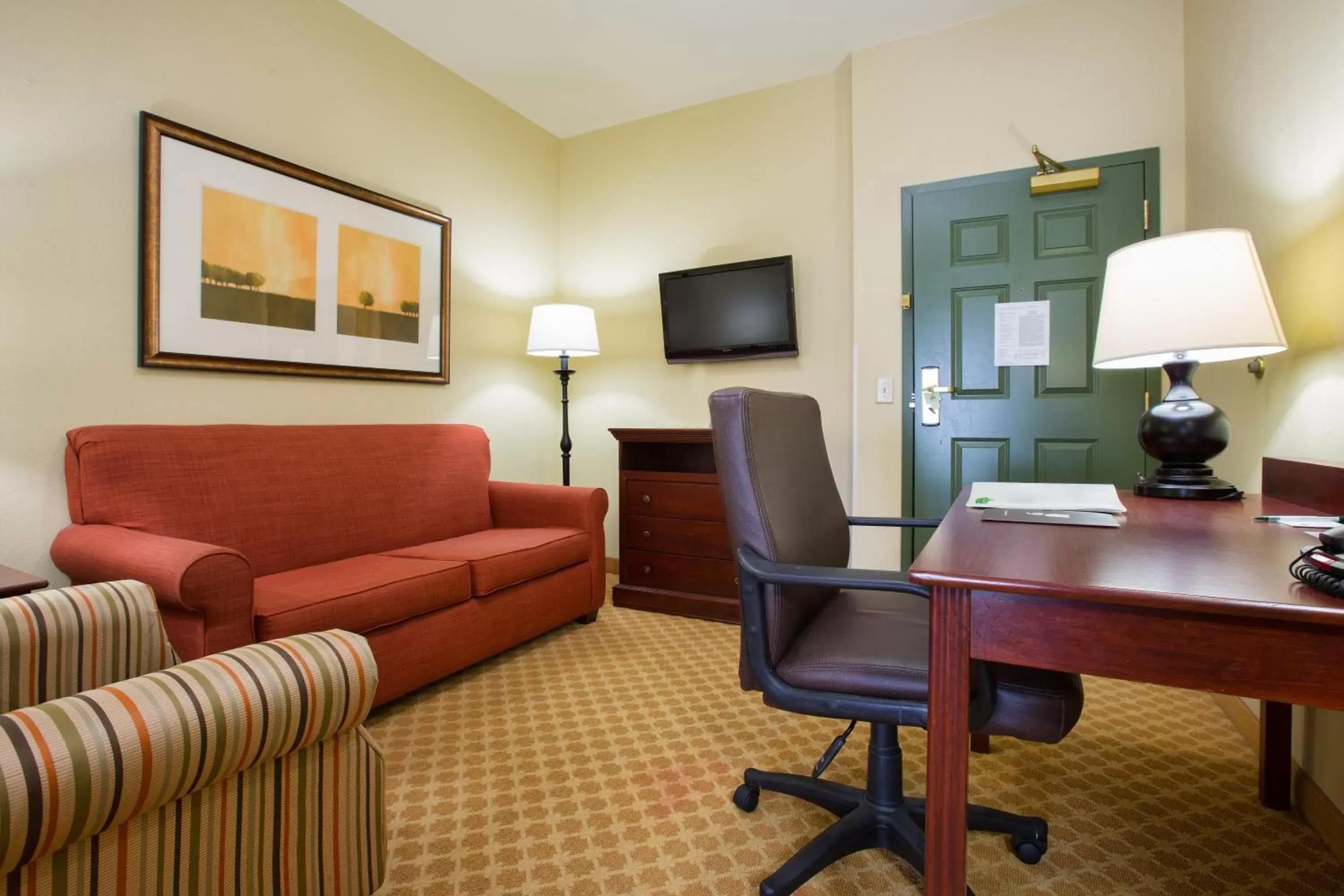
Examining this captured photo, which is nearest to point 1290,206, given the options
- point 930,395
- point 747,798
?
point 930,395

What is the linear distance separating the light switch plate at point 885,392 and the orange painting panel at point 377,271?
231cm

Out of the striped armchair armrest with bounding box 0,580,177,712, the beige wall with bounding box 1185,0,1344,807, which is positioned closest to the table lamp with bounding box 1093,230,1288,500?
the beige wall with bounding box 1185,0,1344,807

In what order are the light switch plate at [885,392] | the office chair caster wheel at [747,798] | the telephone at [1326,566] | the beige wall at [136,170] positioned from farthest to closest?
the light switch plate at [885,392] < the beige wall at [136,170] < the office chair caster wheel at [747,798] < the telephone at [1326,566]

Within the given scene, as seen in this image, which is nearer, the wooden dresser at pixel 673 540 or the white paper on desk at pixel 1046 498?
the white paper on desk at pixel 1046 498

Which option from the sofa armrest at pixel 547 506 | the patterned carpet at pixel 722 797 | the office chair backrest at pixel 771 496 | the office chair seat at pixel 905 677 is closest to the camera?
the office chair seat at pixel 905 677

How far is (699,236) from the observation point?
371 cm

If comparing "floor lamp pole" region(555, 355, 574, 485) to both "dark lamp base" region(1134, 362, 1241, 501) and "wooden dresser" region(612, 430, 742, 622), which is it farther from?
"dark lamp base" region(1134, 362, 1241, 501)

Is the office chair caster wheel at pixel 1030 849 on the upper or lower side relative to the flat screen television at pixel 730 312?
lower

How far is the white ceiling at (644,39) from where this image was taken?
2.82 meters

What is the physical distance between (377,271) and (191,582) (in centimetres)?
181

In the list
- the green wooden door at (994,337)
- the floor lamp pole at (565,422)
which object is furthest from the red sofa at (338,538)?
the green wooden door at (994,337)

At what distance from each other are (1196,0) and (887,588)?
2887 mm

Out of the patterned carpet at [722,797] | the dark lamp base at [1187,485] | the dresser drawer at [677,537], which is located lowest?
the patterned carpet at [722,797]

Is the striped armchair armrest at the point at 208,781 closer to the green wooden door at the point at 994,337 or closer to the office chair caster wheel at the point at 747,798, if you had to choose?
the office chair caster wheel at the point at 747,798
